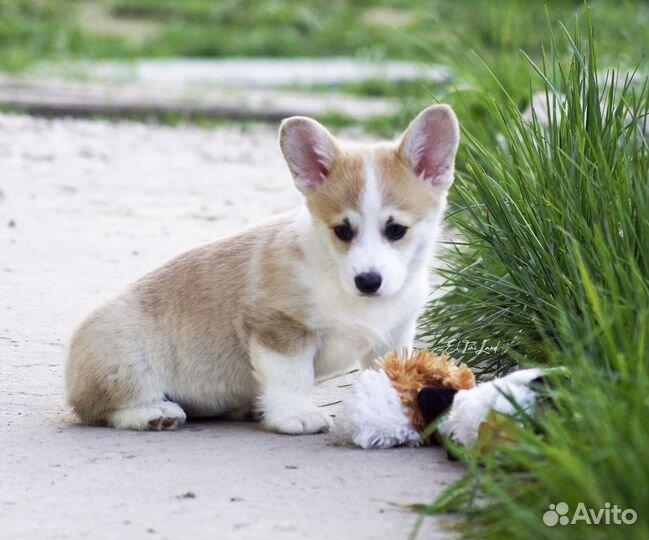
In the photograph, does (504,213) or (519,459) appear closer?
(519,459)

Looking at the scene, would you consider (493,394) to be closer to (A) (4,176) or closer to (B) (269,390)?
(B) (269,390)

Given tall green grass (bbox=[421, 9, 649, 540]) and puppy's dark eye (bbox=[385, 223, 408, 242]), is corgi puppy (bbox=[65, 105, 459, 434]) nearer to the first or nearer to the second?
puppy's dark eye (bbox=[385, 223, 408, 242])

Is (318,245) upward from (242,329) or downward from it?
→ upward

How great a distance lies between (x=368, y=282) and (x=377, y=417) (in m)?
0.41

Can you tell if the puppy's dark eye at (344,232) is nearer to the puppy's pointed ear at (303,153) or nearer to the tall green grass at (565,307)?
the puppy's pointed ear at (303,153)

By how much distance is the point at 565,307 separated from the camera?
3.76 metres

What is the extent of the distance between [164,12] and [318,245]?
1551 cm

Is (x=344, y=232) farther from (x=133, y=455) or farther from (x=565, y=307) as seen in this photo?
(x=133, y=455)

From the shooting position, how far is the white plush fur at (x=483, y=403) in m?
3.34

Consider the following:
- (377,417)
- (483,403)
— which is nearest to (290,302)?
(377,417)

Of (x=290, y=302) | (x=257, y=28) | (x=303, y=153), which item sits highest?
(x=257, y=28)

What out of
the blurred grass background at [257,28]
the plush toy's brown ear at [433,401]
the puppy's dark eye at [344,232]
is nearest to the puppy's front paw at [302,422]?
the plush toy's brown ear at [433,401]

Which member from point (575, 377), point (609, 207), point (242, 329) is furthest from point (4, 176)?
point (575, 377)

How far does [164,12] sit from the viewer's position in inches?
742
